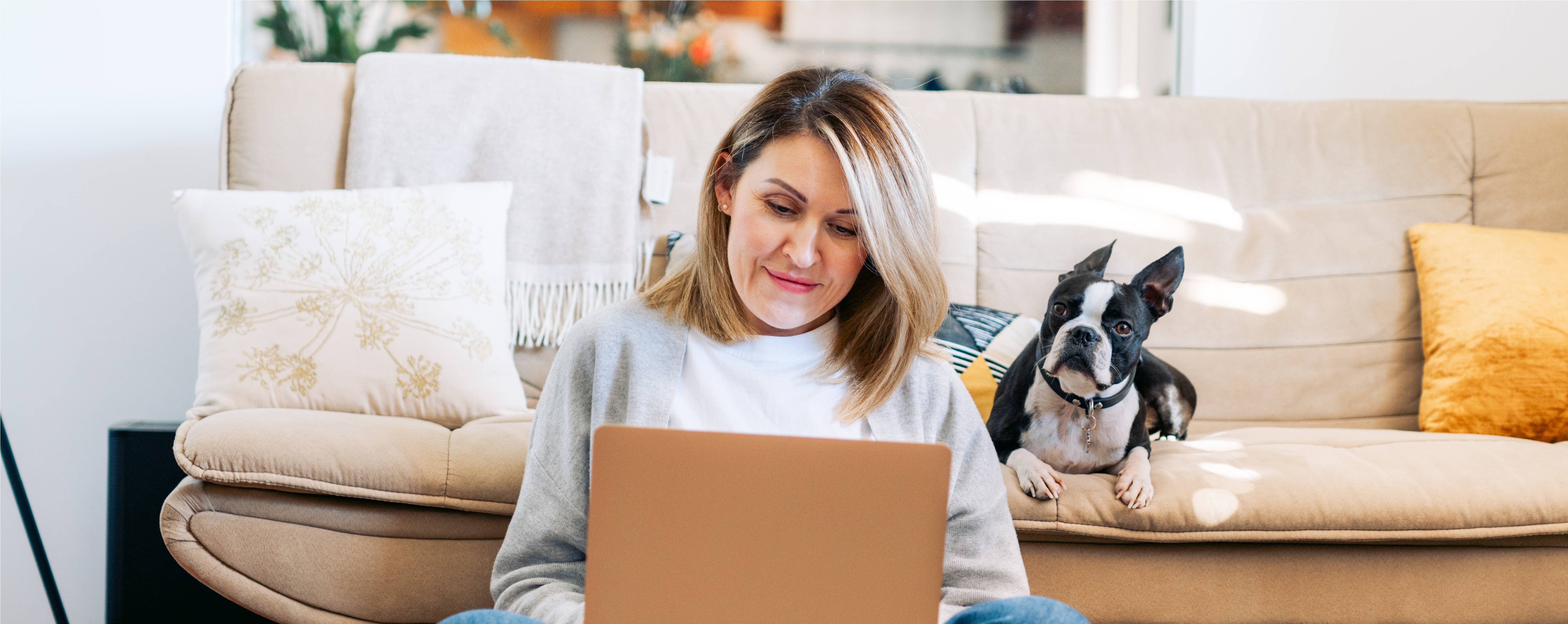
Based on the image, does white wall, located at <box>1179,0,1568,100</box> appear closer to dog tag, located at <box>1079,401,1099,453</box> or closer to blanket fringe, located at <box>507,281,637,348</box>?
dog tag, located at <box>1079,401,1099,453</box>

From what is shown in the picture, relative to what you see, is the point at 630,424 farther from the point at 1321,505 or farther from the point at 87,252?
the point at 87,252

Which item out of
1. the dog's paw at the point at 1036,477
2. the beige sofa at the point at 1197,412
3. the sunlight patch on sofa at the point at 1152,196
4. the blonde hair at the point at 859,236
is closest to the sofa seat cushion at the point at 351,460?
the beige sofa at the point at 1197,412

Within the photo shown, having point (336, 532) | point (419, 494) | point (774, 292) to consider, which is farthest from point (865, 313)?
point (336, 532)

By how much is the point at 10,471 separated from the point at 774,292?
48.7 inches

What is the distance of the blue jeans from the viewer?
684 millimetres

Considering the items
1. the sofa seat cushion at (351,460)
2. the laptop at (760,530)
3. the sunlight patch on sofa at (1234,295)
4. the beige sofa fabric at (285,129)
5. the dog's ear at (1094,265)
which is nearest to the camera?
the laptop at (760,530)

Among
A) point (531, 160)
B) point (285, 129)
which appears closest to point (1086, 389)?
point (531, 160)

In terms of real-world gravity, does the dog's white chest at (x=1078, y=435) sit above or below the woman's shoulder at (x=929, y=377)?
below

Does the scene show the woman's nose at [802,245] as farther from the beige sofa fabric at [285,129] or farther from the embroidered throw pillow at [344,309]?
the beige sofa fabric at [285,129]

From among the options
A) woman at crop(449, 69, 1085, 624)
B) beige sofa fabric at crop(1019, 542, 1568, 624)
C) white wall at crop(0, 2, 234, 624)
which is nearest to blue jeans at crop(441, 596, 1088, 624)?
woman at crop(449, 69, 1085, 624)

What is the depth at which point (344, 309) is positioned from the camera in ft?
4.62

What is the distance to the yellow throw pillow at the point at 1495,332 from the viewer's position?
1.48 metres

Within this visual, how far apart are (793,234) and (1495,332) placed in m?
1.39

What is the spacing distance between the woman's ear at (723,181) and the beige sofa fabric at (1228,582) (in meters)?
0.62
